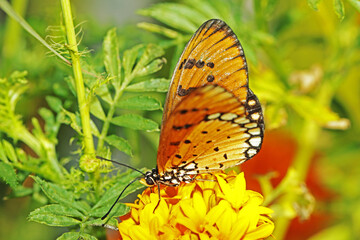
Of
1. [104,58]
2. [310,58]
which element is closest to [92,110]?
[104,58]

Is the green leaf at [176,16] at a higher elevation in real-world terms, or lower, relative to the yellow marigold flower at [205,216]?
higher

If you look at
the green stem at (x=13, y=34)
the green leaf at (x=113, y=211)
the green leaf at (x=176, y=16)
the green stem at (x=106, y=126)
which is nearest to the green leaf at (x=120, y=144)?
the green stem at (x=106, y=126)

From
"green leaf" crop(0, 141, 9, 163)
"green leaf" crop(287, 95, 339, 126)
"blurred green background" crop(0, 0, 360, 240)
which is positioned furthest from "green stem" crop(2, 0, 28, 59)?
"green leaf" crop(287, 95, 339, 126)

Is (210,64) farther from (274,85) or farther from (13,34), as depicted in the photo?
(13,34)

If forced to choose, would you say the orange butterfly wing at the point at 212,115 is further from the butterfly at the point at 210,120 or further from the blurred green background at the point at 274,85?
the blurred green background at the point at 274,85

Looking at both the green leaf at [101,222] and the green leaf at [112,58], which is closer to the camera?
the green leaf at [101,222]

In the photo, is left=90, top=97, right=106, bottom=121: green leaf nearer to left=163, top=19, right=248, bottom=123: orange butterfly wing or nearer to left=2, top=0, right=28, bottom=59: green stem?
left=163, top=19, right=248, bottom=123: orange butterfly wing
